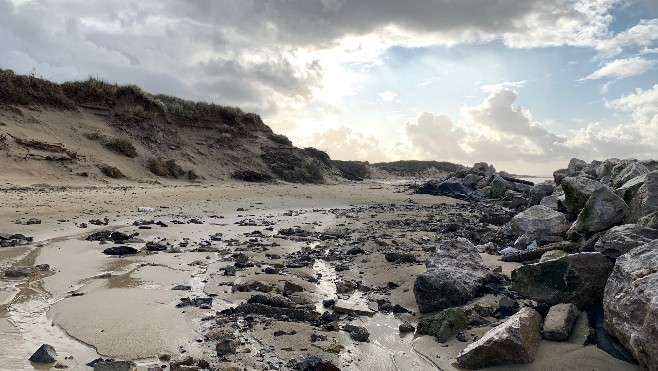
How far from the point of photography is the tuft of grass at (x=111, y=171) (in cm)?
1850

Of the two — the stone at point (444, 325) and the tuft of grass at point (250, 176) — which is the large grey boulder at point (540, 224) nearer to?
the stone at point (444, 325)

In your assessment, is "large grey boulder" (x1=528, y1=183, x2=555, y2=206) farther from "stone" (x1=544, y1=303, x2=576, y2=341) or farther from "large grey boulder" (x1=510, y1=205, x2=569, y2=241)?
"stone" (x1=544, y1=303, x2=576, y2=341)

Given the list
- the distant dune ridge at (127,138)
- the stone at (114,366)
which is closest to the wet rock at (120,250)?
the stone at (114,366)

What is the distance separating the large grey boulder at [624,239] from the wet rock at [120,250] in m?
6.96

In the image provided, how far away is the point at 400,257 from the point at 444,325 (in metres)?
3.09

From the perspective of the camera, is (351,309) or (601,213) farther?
(601,213)

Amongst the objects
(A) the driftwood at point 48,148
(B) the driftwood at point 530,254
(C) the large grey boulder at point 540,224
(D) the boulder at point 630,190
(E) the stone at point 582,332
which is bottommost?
(E) the stone at point 582,332

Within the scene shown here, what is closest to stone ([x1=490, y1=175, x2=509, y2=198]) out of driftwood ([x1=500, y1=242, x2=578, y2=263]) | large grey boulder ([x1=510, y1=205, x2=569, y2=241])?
large grey boulder ([x1=510, y1=205, x2=569, y2=241])

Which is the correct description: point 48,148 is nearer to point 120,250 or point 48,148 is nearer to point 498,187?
point 120,250

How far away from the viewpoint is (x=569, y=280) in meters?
4.66

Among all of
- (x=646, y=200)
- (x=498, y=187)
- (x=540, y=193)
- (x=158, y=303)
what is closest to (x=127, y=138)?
(x=498, y=187)

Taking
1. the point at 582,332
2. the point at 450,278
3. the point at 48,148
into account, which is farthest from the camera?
the point at 48,148

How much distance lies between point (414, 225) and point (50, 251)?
8226 millimetres

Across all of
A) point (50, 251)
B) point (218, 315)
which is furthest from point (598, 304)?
point (50, 251)
